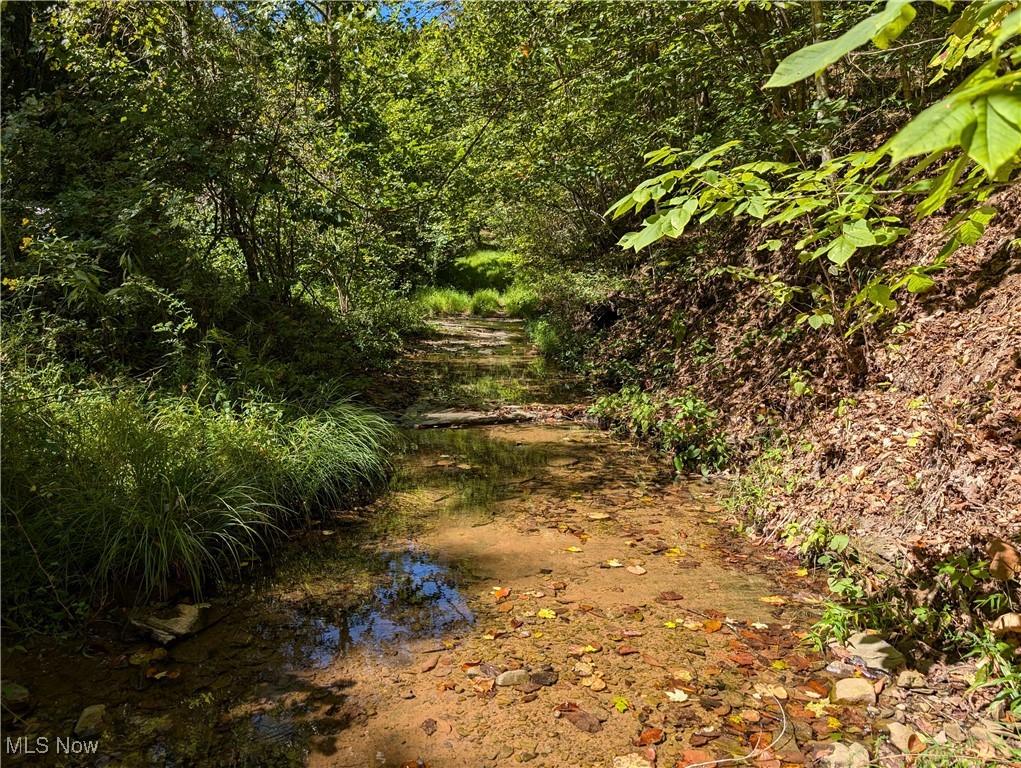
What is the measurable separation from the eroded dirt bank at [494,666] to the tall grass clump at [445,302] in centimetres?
1715

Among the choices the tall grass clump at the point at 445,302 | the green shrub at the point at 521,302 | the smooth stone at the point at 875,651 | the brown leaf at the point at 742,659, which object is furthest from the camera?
the tall grass clump at the point at 445,302

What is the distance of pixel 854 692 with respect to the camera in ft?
9.20

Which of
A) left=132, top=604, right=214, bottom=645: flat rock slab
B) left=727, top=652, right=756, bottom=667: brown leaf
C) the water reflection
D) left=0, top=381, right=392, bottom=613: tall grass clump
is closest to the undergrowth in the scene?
left=0, top=381, right=392, bottom=613: tall grass clump

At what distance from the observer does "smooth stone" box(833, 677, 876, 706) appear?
2770 millimetres

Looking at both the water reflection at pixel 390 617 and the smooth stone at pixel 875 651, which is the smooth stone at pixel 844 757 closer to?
the smooth stone at pixel 875 651

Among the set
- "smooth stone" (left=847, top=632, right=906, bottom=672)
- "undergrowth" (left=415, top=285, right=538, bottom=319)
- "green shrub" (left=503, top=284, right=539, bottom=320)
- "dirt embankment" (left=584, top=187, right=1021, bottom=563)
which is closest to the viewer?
"smooth stone" (left=847, top=632, right=906, bottom=672)

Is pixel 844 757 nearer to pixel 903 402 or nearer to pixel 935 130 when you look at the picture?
pixel 935 130

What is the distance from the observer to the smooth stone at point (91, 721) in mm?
2656

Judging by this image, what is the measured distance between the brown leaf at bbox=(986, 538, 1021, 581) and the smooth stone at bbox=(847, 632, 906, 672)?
1.92ft

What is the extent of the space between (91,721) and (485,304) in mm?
22374

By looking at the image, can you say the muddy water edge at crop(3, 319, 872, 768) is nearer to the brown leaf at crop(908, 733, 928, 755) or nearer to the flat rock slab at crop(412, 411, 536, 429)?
the brown leaf at crop(908, 733, 928, 755)

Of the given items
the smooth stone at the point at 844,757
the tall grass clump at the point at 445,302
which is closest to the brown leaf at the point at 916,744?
the smooth stone at the point at 844,757

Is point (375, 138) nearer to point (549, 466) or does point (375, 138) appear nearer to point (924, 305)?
point (549, 466)

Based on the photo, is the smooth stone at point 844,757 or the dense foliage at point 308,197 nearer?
the smooth stone at point 844,757
